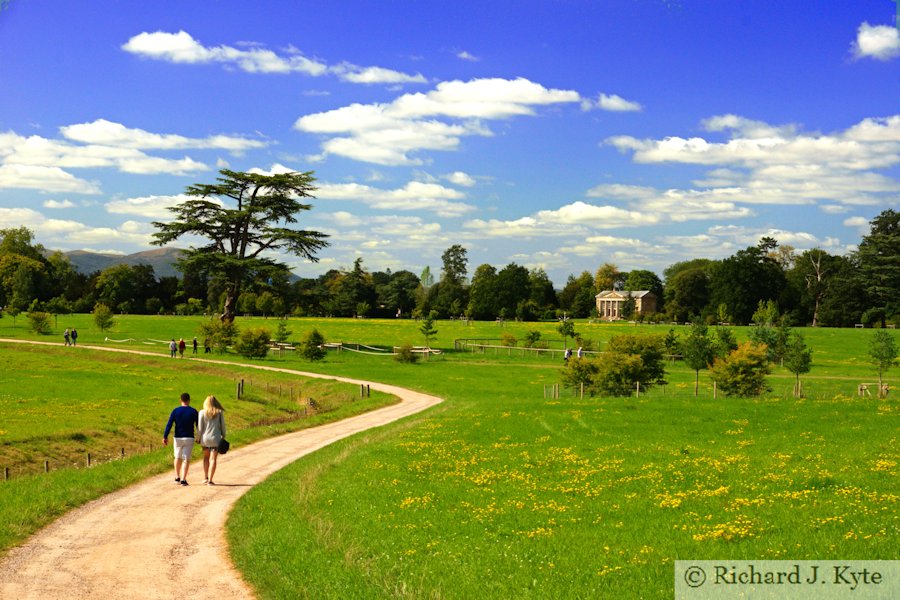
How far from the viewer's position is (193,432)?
2008 cm

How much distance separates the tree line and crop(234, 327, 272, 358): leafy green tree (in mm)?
5340

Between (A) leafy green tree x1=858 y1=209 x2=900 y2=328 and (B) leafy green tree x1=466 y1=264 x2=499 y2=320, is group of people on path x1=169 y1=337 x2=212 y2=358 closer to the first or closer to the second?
(B) leafy green tree x1=466 y1=264 x2=499 y2=320

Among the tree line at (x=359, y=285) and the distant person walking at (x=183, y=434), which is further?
the tree line at (x=359, y=285)

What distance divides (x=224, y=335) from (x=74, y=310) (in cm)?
9052

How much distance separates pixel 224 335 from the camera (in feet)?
258

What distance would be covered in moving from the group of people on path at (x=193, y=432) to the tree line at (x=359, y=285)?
191 ft

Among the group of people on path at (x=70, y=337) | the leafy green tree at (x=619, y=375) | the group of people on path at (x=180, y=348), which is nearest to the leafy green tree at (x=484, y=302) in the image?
the group of people on path at (x=180, y=348)

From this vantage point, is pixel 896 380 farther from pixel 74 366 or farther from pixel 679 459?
pixel 74 366

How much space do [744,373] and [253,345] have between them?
4802cm

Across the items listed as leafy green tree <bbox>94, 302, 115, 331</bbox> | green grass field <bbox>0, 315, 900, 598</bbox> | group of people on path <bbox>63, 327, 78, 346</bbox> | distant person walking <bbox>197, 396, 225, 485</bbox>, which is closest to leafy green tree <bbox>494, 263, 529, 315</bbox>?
leafy green tree <bbox>94, 302, 115, 331</bbox>

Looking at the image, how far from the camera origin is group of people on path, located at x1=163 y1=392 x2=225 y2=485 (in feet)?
65.2

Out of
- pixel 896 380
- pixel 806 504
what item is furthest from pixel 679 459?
pixel 896 380

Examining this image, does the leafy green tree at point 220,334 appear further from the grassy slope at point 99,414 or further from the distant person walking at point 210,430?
the distant person walking at point 210,430

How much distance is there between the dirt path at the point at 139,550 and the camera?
11797 millimetres
